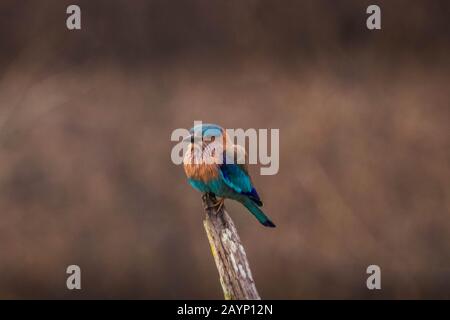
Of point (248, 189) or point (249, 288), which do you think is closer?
point (249, 288)

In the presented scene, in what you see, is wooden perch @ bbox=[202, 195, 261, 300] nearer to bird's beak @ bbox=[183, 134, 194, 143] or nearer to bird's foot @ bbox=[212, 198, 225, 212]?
bird's foot @ bbox=[212, 198, 225, 212]

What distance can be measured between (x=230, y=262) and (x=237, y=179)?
1.36ft

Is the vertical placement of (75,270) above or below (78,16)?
below

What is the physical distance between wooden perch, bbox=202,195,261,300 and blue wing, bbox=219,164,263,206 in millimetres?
172

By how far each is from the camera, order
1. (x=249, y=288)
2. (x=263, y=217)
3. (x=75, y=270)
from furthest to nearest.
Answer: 1. (x=75, y=270)
2. (x=263, y=217)
3. (x=249, y=288)

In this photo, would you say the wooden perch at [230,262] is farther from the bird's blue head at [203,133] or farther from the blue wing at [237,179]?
the bird's blue head at [203,133]

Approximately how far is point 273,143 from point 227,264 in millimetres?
1898

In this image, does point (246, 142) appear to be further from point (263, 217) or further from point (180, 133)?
point (263, 217)

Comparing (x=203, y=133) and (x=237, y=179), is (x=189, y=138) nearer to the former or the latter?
(x=203, y=133)

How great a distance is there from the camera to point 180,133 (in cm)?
445

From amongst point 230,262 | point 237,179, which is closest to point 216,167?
point 237,179

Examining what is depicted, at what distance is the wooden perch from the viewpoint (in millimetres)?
2629

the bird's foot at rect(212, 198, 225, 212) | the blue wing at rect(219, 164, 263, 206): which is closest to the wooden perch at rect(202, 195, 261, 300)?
the bird's foot at rect(212, 198, 225, 212)

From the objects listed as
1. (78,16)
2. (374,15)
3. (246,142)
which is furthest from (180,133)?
(374,15)
